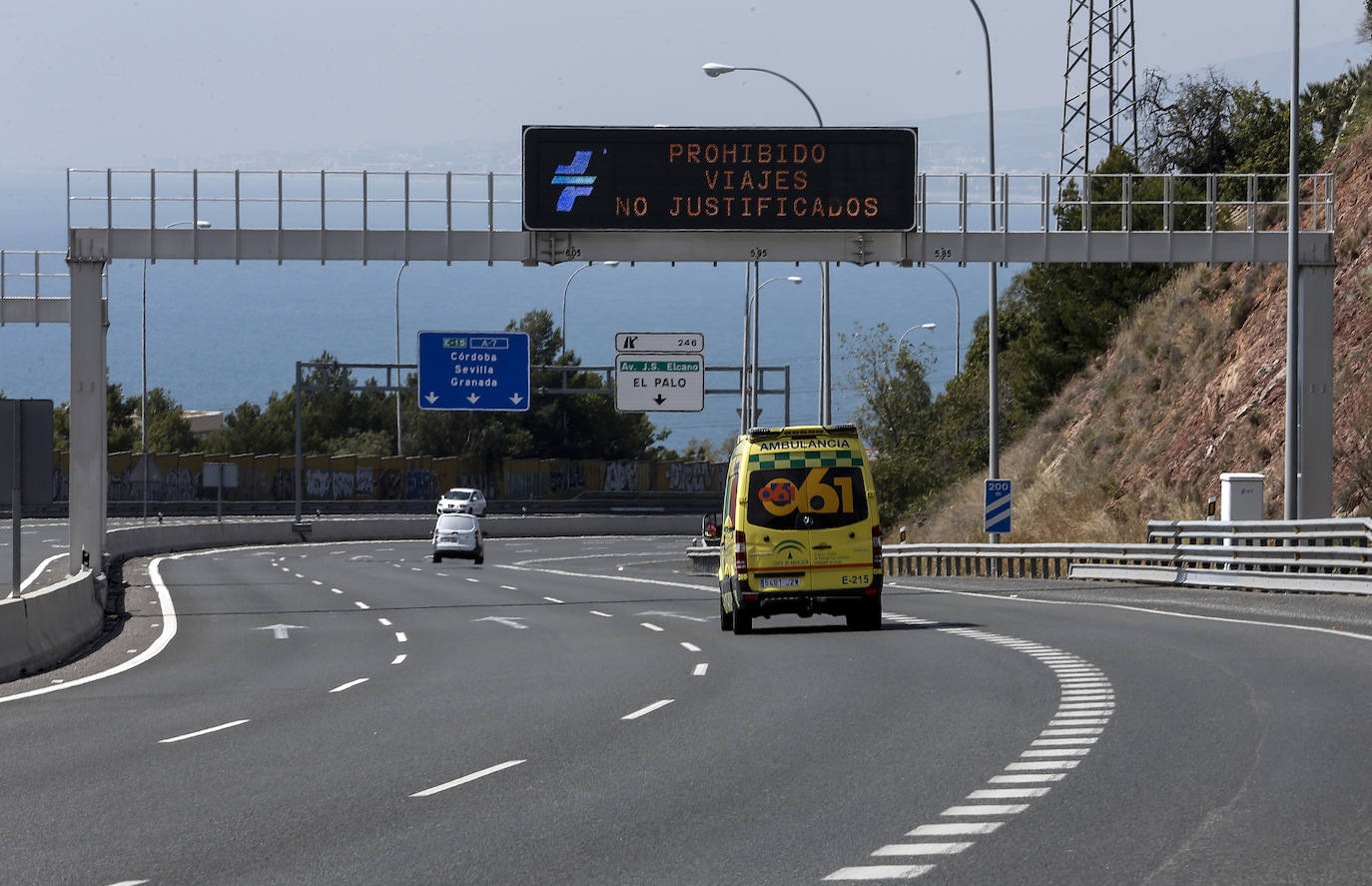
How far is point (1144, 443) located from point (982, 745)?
36650 mm

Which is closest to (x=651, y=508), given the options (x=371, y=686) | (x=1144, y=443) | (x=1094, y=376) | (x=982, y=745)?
(x=1094, y=376)

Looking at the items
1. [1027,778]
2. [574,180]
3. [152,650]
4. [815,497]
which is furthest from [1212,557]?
[1027,778]

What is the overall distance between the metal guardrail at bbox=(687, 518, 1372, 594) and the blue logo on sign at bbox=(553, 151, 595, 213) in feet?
40.5

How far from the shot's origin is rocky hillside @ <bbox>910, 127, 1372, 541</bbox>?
133ft

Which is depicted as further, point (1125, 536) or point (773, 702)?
point (1125, 536)

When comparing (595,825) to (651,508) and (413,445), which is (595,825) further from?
(413,445)

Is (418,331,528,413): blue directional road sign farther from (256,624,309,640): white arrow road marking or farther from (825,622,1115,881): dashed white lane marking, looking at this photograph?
(825,622,1115,881): dashed white lane marking

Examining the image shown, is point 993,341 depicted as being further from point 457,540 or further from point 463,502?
point 463,502

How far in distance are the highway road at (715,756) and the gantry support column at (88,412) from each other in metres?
9.31

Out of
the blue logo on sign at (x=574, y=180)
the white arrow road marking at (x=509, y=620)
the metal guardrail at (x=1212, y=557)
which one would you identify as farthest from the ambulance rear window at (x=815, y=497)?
the blue logo on sign at (x=574, y=180)

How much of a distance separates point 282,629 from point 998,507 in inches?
769

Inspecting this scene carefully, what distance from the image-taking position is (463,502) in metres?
83.6

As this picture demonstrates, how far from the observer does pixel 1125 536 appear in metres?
42.3

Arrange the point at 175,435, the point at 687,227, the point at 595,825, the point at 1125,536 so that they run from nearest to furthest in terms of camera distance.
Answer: the point at 595,825 < the point at 687,227 < the point at 1125,536 < the point at 175,435
